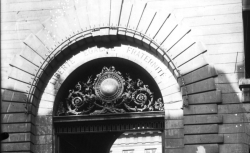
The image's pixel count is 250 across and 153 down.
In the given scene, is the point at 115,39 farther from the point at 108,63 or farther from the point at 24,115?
the point at 24,115

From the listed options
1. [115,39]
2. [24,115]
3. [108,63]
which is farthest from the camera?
[108,63]

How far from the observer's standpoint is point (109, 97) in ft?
51.8

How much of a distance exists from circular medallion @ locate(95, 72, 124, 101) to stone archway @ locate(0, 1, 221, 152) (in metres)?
1.28

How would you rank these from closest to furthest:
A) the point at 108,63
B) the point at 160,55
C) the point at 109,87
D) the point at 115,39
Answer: the point at 160,55 < the point at 109,87 < the point at 115,39 < the point at 108,63

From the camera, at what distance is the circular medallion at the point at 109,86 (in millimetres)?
15734

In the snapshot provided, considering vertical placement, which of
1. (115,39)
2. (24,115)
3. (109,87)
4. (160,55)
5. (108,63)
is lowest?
(24,115)

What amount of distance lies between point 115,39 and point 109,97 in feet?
6.54

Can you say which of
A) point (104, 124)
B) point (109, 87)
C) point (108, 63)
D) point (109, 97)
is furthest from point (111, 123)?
point (108, 63)

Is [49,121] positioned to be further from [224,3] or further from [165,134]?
[224,3]

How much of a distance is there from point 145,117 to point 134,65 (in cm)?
180

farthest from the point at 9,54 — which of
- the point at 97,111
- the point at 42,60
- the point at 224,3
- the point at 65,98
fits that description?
the point at 224,3

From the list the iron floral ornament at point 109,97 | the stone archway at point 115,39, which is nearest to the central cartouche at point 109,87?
the iron floral ornament at point 109,97

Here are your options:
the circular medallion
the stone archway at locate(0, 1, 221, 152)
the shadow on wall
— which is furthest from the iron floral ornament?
the stone archway at locate(0, 1, 221, 152)

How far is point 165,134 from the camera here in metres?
14.7
